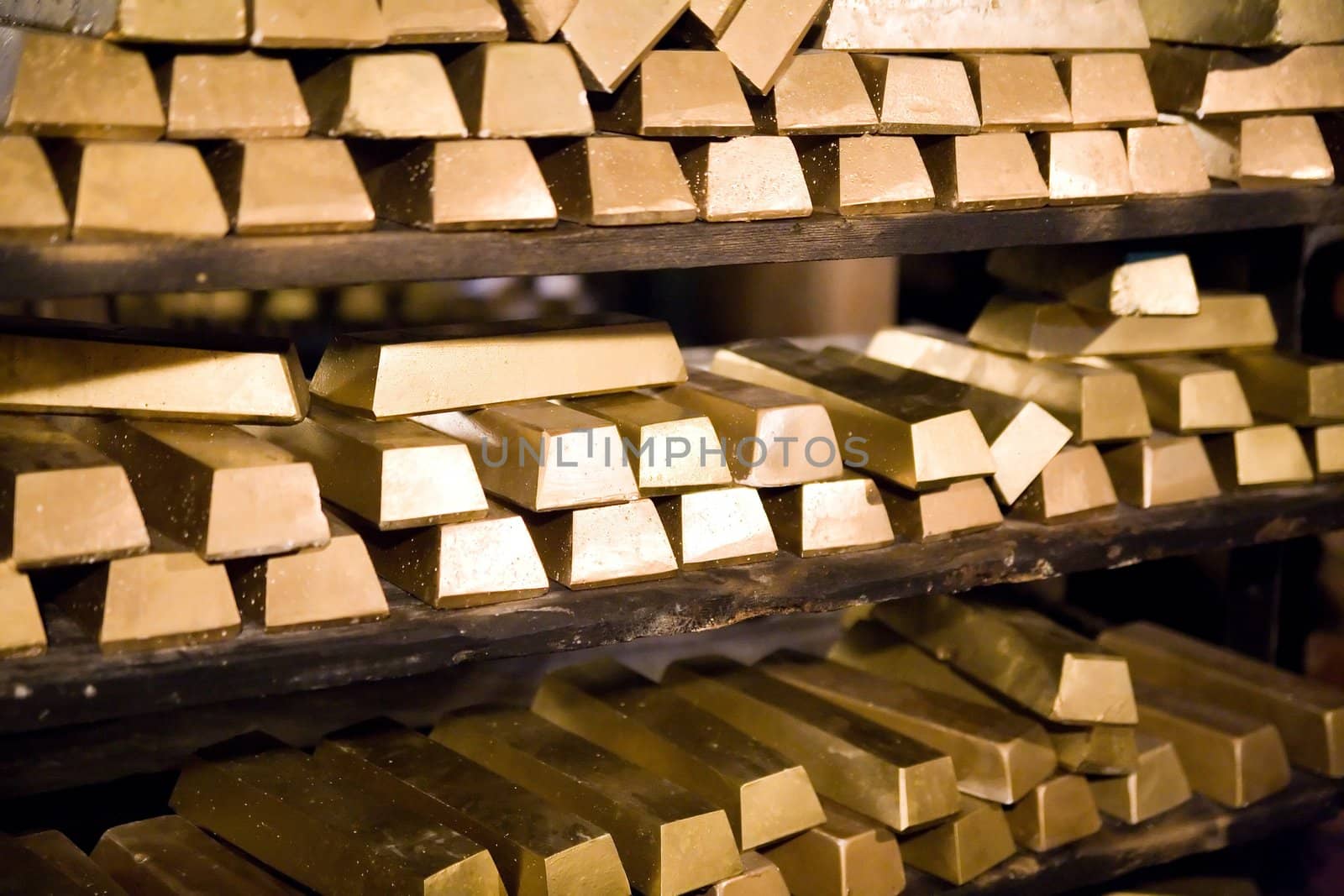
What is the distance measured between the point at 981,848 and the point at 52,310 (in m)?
1.94

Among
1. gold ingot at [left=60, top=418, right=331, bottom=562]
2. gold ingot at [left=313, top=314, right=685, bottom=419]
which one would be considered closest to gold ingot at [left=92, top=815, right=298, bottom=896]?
gold ingot at [left=60, top=418, right=331, bottom=562]

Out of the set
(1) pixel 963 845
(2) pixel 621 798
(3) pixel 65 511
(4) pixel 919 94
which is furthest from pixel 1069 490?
→ (3) pixel 65 511

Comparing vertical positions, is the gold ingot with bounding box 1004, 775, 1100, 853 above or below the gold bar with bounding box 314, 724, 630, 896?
below

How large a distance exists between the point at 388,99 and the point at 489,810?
91cm

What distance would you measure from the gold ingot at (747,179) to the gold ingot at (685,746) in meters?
0.78

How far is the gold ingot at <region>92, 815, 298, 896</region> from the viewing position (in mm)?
1793

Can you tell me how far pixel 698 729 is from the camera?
2.14 metres

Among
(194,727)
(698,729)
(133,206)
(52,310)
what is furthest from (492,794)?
(52,310)

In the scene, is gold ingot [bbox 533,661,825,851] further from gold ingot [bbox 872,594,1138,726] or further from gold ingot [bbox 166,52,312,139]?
gold ingot [bbox 166,52,312,139]

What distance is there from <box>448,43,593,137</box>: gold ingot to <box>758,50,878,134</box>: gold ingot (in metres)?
0.27

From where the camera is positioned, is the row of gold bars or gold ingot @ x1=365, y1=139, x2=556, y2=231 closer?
gold ingot @ x1=365, y1=139, x2=556, y2=231

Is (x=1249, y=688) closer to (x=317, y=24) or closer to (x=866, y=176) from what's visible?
(x=866, y=176)

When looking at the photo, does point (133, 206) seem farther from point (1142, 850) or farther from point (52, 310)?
point (1142, 850)

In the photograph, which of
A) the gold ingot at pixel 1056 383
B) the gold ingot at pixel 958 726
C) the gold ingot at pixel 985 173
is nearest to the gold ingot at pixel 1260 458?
the gold ingot at pixel 1056 383
